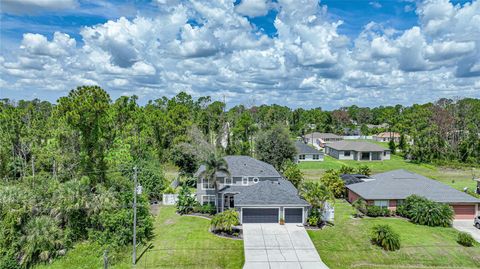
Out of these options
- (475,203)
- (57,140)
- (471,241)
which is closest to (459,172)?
(475,203)

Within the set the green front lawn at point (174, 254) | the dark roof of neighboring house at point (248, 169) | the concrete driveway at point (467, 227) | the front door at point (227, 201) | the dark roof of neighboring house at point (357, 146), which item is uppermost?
the dark roof of neighboring house at point (357, 146)

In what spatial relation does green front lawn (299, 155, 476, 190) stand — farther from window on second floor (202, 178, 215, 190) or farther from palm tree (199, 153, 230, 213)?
palm tree (199, 153, 230, 213)

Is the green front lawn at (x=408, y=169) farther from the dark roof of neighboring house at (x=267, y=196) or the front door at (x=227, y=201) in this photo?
the dark roof of neighboring house at (x=267, y=196)

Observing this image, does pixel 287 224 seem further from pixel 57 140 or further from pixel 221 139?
pixel 221 139

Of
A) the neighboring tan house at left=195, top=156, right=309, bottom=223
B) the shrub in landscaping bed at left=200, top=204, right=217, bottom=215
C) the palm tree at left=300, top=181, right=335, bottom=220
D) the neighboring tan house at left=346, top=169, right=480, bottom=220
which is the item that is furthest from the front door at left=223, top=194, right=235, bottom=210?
the neighboring tan house at left=346, top=169, right=480, bottom=220

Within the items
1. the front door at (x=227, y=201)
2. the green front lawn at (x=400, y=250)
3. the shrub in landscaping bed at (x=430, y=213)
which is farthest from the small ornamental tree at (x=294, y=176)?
the shrub in landscaping bed at (x=430, y=213)

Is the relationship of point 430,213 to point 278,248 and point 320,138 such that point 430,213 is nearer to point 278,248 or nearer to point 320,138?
point 278,248
